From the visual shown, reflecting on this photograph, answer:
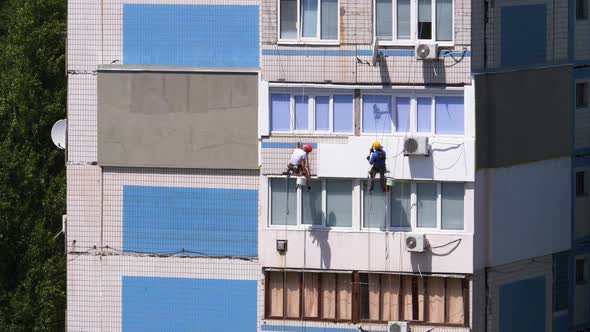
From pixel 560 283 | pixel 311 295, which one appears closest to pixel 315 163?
pixel 311 295

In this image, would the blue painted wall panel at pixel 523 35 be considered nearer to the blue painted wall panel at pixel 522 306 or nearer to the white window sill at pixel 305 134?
the white window sill at pixel 305 134

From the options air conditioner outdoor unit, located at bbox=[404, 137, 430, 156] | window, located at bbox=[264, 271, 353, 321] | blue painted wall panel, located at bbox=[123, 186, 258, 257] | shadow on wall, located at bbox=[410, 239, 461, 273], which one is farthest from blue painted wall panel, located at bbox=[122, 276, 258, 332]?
air conditioner outdoor unit, located at bbox=[404, 137, 430, 156]

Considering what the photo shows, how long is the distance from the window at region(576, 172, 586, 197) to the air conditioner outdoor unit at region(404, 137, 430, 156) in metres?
7.34

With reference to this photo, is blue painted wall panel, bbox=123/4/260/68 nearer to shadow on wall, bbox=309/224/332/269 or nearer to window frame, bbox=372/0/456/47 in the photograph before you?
window frame, bbox=372/0/456/47

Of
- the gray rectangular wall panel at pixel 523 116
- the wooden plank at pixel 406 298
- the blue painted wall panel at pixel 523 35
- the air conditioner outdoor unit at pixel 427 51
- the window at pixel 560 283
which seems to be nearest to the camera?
the air conditioner outdoor unit at pixel 427 51

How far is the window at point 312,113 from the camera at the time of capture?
3262cm

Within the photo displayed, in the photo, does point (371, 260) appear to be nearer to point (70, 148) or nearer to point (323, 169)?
point (323, 169)

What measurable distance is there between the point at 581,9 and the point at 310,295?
1008 centimetres

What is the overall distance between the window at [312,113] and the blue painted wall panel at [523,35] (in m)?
3.64

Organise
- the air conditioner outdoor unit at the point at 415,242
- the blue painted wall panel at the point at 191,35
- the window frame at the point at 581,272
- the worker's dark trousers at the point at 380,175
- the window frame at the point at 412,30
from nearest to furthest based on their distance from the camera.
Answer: the worker's dark trousers at the point at 380,175, the window frame at the point at 412,30, the air conditioner outdoor unit at the point at 415,242, the blue painted wall panel at the point at 191,35, the window frame at the point at 581,272

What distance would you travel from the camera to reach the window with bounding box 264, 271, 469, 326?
32.9 metres

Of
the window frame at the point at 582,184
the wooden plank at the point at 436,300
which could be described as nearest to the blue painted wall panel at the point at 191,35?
the wooden plank at the point at 436,300

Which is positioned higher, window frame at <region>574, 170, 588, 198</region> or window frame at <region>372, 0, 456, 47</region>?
window frame at <region>372, 0, 456, 47</region>

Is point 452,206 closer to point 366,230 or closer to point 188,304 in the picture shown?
point 366,230
